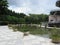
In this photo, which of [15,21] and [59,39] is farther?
[15,21]

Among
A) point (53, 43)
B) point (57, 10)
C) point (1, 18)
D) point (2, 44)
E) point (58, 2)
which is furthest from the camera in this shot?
point (1, 18)

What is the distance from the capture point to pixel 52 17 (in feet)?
124

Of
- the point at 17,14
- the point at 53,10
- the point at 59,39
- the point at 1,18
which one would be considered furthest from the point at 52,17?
the point at 59,39

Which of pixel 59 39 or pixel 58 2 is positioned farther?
pixel 58 2

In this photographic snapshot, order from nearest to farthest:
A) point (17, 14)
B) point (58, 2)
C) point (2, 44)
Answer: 1. point (2, 44)
2. point (58, 2)
3. point (17, 14)

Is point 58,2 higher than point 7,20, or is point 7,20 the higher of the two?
point 58,2

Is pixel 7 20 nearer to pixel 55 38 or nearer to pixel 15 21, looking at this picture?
pixel 15 21

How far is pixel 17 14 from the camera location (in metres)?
54.9

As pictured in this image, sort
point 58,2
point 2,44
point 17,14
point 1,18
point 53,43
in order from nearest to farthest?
point 2,44 → point 53,43 → point 58,2 → point 1,18 → point 17,14

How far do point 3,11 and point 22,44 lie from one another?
36.0m

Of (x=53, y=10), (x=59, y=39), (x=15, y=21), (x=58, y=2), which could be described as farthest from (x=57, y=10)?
(x=59, y=39)

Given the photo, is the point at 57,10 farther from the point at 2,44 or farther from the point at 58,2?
the point at 2,44

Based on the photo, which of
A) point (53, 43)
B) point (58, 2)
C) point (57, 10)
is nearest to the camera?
point (53, 43)

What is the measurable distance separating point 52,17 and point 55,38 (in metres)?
28.4
